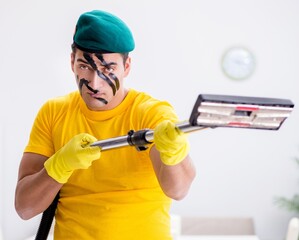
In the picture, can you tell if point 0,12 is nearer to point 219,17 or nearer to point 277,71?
point 219,17

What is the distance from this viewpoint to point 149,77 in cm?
518

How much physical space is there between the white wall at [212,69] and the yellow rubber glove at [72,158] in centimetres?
345

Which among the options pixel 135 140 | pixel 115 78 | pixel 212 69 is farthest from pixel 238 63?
pixel 135 140

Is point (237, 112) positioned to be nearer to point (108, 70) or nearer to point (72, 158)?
point (72, 158)

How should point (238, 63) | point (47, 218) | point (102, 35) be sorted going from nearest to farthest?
point (102, 35), point (47, 218), point (238, 63)

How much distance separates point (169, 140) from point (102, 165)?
39 centimetres

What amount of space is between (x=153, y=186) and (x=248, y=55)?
12.4 feet

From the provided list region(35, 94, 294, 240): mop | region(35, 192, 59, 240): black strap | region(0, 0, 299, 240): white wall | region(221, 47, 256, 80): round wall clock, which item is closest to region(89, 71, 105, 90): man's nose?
region(35, 192, 59, 240): black strap

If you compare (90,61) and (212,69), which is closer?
(90,61)

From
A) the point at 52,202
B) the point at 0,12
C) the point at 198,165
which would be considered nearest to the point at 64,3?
the point at 0,12

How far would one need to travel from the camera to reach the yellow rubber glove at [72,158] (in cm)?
140

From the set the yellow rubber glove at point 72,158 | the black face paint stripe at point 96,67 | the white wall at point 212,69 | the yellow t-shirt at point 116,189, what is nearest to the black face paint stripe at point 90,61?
the black face paint stripe at point 96,67

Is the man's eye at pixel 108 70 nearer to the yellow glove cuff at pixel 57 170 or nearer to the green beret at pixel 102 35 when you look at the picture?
the green beret at pixel 102 35

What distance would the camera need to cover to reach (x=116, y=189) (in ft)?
5.08
